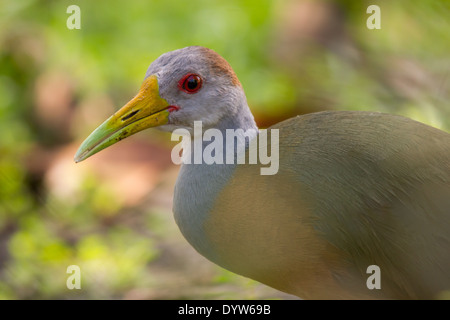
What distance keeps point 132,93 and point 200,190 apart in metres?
2.82

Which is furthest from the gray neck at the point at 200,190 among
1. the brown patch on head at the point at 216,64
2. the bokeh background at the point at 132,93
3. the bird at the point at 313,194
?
the bokeh background at the point at 132,93

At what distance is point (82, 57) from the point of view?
5492 mm

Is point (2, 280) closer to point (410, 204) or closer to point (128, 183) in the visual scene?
point (128, 183)

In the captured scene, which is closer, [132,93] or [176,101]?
[176,101]

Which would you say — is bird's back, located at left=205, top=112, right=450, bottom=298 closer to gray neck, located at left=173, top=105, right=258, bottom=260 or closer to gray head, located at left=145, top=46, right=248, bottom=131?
gray neck, located at left=173, top=105, right=258, bottom=260

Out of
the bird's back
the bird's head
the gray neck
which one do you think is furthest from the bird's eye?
the bird's back

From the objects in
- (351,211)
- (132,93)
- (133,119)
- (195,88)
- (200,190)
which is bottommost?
(351,211)

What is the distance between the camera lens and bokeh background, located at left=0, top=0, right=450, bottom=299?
12.0 feet

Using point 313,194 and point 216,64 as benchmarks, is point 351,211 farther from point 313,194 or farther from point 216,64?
point 216,64

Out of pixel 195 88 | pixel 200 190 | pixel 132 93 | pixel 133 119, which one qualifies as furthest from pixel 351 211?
pixel 132 93

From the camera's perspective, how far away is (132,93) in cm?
550

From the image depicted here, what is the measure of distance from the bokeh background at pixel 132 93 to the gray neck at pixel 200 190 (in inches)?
21.2

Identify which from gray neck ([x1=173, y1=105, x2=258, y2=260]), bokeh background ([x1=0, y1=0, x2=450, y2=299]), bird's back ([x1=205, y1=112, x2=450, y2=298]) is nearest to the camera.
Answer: bird's back ([x1=205, y1=112, x2=450, y2=298])

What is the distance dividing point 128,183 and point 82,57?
1.26 meters
